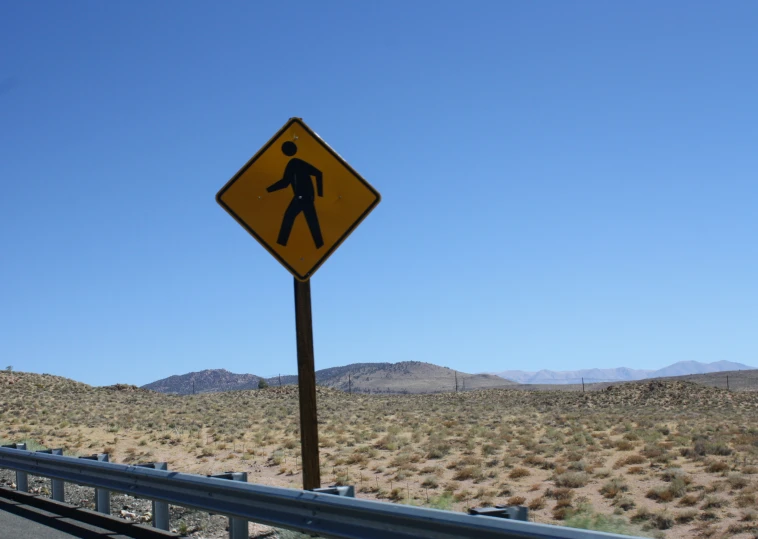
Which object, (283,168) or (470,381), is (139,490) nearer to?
(283,168)

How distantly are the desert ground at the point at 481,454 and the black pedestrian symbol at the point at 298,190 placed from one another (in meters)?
5.24

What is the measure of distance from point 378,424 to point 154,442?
38.6ft

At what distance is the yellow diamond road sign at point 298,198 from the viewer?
6.52 meters

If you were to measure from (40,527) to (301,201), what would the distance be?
4.92 m

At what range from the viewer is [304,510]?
6.11 metres

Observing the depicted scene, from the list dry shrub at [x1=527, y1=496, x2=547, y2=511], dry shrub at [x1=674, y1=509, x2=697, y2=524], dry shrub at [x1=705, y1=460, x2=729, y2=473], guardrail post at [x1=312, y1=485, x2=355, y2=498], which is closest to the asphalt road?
guardrail post at [x1=312, y1=485, x2=355, y2=498]

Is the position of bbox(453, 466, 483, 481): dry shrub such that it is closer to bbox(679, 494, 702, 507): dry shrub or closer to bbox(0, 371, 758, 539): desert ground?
bbox(0, 371, 758, 539): desert ground

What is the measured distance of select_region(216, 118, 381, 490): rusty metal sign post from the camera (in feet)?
21.4

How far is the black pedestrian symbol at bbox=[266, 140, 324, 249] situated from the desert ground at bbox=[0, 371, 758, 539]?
524 cm

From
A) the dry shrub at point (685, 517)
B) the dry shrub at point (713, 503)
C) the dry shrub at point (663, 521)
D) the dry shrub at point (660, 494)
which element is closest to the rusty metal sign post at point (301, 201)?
the dry shrub at point (663, 521)

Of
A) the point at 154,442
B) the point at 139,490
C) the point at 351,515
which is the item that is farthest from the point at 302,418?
the point at 154,442

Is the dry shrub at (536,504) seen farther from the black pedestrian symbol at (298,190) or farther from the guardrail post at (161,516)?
the black pedestrian symbol at (298,190)

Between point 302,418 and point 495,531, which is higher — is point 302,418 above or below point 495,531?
above

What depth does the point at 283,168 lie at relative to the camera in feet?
21.5
